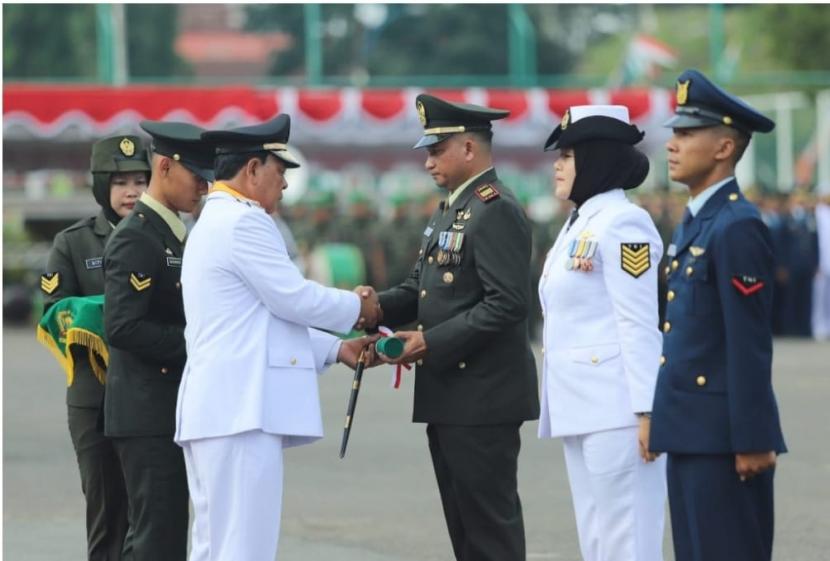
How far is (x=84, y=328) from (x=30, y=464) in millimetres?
4678

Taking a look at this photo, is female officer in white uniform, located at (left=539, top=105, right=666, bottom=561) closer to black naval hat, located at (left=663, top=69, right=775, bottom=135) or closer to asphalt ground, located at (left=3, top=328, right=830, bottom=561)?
black naval hat, located at (left=663, top=69, right=775, bottom=135)

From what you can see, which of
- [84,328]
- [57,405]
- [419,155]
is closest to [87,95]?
[419,155]

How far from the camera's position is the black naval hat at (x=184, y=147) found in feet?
21.1

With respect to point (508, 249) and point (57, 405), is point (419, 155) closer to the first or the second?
point (57, 405)

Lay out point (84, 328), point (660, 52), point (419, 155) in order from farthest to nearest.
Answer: point (660, 52) → point (419, 155) → point (84, 328)

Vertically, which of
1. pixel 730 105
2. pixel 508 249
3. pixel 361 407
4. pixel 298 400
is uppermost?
pixel 730 105

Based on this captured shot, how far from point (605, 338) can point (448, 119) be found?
1.22 m

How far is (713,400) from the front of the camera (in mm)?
5074

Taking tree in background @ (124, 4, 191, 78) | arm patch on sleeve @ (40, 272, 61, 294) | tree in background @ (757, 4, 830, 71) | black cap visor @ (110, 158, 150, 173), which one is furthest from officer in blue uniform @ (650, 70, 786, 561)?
tree in background @ (124, 4, 191, 78)

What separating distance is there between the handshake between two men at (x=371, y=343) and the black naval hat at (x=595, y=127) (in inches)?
38.3

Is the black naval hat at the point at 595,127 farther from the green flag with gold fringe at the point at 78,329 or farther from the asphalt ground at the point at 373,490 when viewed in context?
the asphalt ground at the point at 373,490

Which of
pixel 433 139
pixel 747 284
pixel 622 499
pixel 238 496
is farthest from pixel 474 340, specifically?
pixel 747 284

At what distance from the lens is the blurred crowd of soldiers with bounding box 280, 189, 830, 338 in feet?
74.3

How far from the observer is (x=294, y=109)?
23.7 metres
